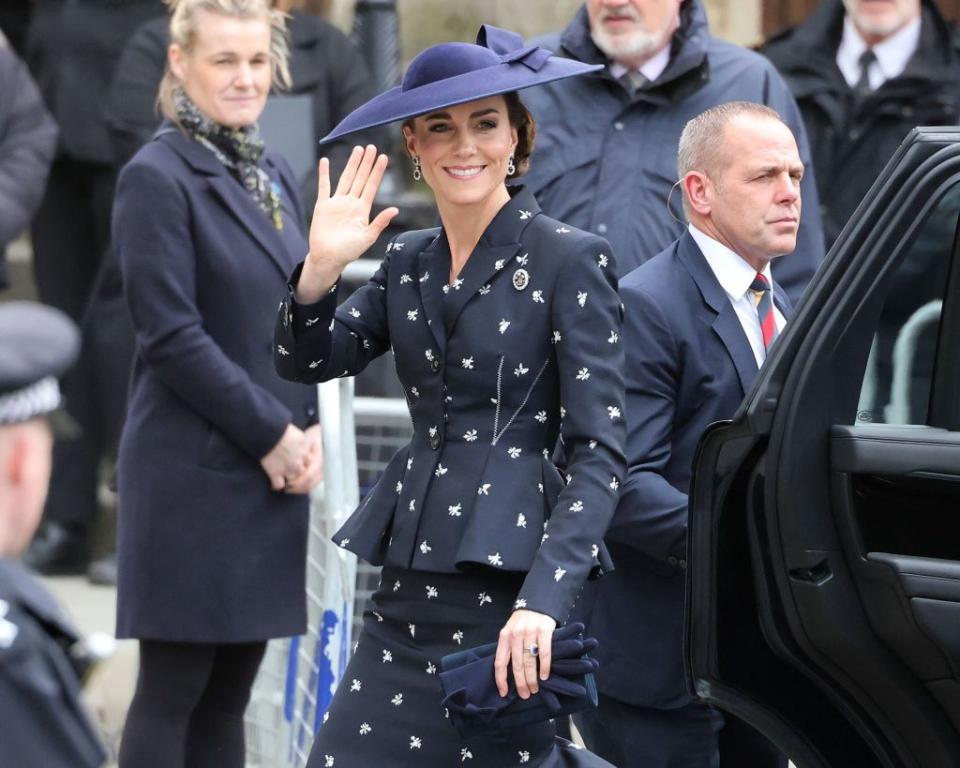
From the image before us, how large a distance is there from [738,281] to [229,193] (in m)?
1.29

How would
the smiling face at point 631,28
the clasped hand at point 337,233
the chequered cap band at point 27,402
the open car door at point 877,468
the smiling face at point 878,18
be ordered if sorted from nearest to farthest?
1. the chequered cap band at point 27,402
2. the open car door at point 877,468
3. the clasped hand at point 337,233
4. the smiling face at point 631,28
5. the smiling face at point 878,18

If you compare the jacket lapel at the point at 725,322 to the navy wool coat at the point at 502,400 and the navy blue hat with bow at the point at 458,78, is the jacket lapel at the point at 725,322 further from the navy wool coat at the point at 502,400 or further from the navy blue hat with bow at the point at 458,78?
the navy blue hat with bow at the point at 458,78

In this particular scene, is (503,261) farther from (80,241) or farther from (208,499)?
(80,241)

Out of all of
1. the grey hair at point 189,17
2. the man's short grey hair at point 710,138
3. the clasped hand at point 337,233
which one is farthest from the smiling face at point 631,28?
the clasped hand at point 337,233

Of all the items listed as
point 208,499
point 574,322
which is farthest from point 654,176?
point 574,322

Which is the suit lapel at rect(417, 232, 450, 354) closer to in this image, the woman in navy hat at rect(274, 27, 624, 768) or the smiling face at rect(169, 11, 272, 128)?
the woman in navy hat at rect(274, 27, 624, 768)

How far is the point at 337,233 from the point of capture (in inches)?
143

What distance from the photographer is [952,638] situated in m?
3.24

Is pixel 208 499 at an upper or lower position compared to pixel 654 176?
lower

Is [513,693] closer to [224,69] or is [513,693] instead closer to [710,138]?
[710,138]

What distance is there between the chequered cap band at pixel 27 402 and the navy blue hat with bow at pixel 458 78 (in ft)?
4.06

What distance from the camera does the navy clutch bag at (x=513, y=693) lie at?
3373 millimetres

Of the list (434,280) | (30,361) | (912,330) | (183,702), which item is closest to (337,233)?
(434,280)

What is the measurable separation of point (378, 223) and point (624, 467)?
22.7 inches
